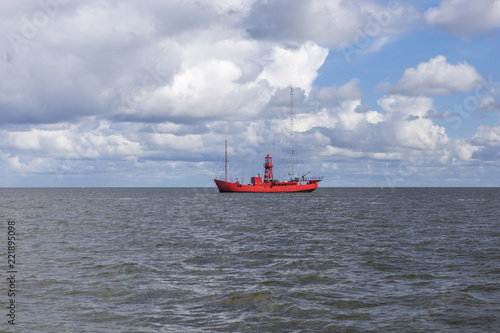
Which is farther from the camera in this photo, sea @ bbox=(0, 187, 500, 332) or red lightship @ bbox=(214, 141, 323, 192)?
red lightship @ bbox=(214, 141, 323, 192)

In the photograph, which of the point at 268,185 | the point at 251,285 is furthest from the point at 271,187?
the point at 251,285

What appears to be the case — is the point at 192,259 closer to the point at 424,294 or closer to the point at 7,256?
the point at 7,256

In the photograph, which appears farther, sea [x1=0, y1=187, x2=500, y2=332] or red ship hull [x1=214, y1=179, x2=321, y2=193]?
red ship hull [x1=214, y1=179, x2=321, y2=193]

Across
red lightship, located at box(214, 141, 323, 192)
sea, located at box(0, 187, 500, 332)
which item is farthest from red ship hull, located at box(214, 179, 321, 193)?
sea, located at box(0, 187, 500, 332)

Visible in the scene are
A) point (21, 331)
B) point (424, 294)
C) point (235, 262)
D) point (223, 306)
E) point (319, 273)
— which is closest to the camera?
point (21, 331)

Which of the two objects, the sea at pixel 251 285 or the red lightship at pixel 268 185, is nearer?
the sea at pixel 251 285

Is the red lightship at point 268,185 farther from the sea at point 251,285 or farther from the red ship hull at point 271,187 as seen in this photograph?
the sea at point 251,285

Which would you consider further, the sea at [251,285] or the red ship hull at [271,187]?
the red ship hull at [271,187]

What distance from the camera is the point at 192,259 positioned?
2028 cm

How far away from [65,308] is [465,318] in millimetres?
11781

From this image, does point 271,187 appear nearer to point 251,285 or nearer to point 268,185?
point 268,185

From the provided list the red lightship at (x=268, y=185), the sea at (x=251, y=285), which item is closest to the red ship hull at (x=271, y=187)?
the red lightship at (x=268, y=185)

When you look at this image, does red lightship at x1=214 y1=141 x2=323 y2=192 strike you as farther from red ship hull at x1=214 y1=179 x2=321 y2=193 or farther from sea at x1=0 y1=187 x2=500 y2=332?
sea at x1=0 y1=187 x2=500 y2=332

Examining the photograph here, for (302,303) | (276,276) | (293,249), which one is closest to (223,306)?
(302,303)
